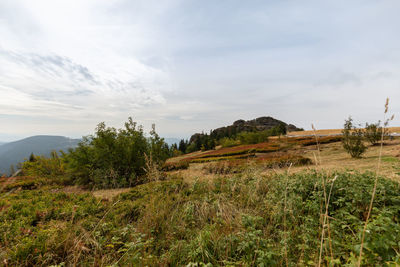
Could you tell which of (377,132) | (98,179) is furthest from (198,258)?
(377,132)

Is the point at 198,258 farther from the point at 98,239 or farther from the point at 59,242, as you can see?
the point at 59,242

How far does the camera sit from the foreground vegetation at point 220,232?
2.04 meters

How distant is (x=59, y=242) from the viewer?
2799mm

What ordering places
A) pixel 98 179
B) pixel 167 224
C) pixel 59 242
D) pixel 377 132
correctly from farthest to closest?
pixel 377 132
pixel 98 179
pixel 167 224
pixel 59 242

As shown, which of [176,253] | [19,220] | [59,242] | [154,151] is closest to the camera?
[176,253]

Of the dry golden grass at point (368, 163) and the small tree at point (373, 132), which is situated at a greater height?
the small tree at point (373, 132)

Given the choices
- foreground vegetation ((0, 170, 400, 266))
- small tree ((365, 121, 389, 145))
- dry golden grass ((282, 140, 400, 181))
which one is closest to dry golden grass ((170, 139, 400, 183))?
dry golden grass ((282, 140, 400, 181))

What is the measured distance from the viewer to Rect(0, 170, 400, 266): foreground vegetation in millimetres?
2035

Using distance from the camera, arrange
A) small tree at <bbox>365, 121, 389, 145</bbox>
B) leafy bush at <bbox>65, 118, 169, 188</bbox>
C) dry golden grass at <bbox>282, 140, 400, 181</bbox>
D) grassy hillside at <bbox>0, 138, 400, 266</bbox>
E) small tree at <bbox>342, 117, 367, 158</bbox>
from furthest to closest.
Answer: small tree at <bbox>365, 121, 389, 145</bbox>, small tree at <bbox>342, 117, 367, 158</bbox>, leafy bush at <bbox>65, 118, 169, 188</bbox>, dry golden grass at <bbox>282, 140, 400, 181</bbox>, grassy hillside at <bbox>0, 138, 400, 266</bbox>

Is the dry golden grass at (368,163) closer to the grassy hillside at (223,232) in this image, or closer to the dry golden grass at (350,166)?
the dry golden grass at (350,166)

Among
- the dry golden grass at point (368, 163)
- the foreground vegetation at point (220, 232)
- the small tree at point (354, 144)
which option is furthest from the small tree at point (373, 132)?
the foreground vegetation at point (220, 232)

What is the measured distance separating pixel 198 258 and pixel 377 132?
21.8 meters

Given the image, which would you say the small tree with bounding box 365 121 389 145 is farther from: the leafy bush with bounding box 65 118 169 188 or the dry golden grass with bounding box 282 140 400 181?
the leafy bush with bounding box 65 118 169 188

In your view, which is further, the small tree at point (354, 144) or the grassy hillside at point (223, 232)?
the small tree at point (354, 144)
